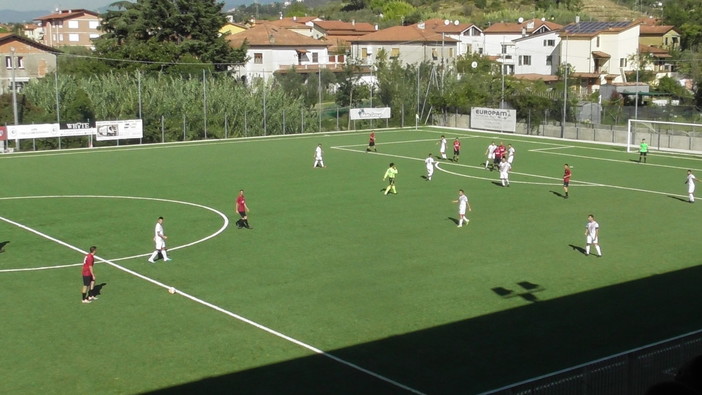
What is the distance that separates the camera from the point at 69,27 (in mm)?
171000

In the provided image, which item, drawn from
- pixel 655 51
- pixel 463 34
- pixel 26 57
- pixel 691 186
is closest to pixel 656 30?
pixel 655 51

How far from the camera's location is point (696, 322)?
2022 cm

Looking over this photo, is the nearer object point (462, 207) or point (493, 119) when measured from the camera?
point (462, 207)

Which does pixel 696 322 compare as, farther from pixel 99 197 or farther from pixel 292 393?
pixel 99 197

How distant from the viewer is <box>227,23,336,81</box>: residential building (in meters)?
108

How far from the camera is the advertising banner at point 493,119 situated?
228 ft

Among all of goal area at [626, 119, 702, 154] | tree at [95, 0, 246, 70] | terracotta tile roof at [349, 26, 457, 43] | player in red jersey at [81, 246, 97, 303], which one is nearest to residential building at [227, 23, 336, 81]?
terracotta tile roof at [349, 26, 457, 43]

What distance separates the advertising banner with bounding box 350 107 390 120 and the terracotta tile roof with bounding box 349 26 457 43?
1455 inches

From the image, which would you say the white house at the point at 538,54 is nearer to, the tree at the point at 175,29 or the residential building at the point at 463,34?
the residential building at the point at 463,34

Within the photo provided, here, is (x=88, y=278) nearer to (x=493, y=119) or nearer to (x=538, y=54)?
(x=493, y=119)

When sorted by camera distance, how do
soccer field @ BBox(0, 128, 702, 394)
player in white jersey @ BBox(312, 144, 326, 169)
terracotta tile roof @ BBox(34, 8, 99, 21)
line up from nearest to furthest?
soccer field @ BBox(0, 128, 702, 394) < player in white jersey @ BBox(312, 144, 326, 169) < terracotta tile roof @ BBox(34, 8, 99, 21)

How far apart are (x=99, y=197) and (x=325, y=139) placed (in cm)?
2921

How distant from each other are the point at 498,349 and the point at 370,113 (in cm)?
5629

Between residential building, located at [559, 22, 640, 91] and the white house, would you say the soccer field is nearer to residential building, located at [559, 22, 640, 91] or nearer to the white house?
residential building, located at [559, 22, 640, 91]
